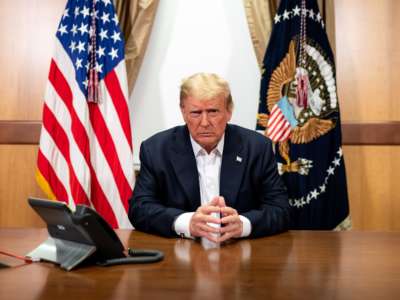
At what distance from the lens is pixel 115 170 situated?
141 inches

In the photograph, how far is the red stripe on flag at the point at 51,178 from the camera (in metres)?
3.54

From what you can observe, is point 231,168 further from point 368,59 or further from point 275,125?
point 368,59

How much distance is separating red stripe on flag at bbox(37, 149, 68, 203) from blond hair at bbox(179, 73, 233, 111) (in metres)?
1.46

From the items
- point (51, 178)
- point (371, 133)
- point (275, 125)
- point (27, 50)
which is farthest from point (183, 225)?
point (27, 50)

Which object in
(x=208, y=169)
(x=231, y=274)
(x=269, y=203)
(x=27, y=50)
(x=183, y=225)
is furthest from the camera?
(x=27, y=50)

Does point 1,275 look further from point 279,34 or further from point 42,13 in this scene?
point 42,13

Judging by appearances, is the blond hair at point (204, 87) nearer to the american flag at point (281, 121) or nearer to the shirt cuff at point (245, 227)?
the shirt cuff at point (245, 227)

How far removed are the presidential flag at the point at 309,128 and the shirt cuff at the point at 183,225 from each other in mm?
1616

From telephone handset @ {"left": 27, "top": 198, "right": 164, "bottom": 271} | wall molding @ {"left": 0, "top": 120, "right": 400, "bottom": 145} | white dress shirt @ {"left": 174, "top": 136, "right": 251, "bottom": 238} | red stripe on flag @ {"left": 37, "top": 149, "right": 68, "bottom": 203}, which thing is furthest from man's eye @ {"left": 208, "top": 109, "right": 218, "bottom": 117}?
wall molding @ {"left": 0, "top": 120, "right": 400, "bottom": 145}

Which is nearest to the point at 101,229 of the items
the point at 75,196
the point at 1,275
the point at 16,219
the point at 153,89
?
the point at 1,275

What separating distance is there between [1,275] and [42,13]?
10.1 ft

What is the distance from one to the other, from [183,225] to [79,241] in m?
0.56

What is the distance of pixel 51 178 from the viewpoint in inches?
140

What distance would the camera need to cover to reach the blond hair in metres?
2.45
